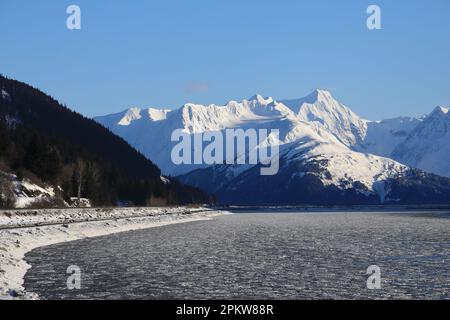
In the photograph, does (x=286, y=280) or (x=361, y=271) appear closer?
(x=286, y=280)

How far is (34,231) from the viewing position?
61000 millimetres

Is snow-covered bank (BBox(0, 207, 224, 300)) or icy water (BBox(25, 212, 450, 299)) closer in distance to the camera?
icy water (BBox(25, 212, 450, 299))

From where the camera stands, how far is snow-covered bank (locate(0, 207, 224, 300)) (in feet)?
113

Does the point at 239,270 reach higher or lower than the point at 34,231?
lower

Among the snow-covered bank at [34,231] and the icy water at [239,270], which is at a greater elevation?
the snow-covered bank at [34,231]

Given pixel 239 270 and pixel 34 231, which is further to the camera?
pixel 34 231

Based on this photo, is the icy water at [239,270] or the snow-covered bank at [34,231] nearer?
the icy water at [239,270]

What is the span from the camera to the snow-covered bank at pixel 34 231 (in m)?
34.4

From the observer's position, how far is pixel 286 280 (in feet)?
115

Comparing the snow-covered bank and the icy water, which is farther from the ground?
the snow-covered bank

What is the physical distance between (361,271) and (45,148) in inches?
4117
